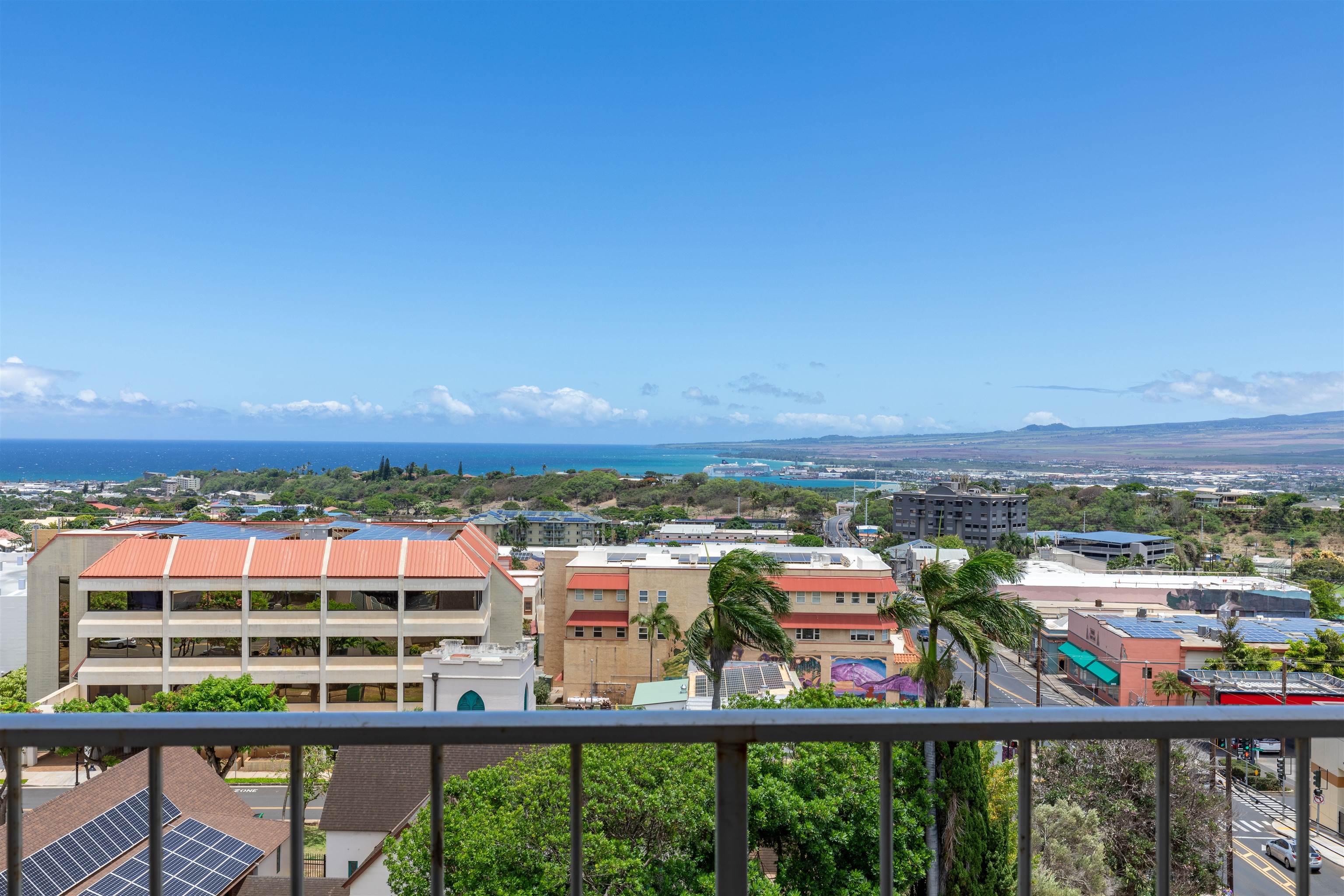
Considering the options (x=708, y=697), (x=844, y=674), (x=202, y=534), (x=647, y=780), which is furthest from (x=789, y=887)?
(x=202, y=534)

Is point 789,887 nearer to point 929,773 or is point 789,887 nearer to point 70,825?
point 929,773

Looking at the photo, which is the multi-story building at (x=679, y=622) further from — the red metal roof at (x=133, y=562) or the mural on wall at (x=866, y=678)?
the red metal roof at (x=133, y=562)

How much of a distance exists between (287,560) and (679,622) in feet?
42.7

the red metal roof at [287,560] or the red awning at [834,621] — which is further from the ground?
the red metal roof at [287,560]

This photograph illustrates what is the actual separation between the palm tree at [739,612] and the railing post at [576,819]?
43.0 ft

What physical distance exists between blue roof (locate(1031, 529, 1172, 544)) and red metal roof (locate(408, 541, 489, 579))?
192ft

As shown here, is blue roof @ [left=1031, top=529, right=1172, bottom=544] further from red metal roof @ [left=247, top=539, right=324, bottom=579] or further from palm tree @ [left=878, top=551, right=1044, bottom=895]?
red metal roof @ [left=247, top=539, right=324, bottom=579]

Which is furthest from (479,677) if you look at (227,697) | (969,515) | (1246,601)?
(969,515)

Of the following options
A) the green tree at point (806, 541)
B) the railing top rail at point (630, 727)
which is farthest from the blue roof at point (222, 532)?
the green tree at point (806, 541)

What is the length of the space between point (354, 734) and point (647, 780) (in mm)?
7082

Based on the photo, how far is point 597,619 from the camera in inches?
1052

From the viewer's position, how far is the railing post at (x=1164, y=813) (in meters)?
1.40

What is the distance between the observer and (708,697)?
19.3 metres

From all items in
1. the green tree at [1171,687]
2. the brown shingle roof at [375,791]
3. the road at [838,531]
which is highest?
the brown shingle roof at [375,791]
